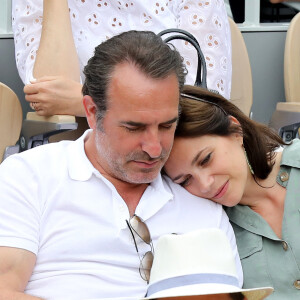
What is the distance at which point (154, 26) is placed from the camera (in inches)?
95.4

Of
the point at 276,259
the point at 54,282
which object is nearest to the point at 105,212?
the point at 54,282

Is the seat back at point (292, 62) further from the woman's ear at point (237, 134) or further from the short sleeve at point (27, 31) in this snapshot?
the woman's ear at point (237, 134)

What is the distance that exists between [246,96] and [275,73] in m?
0.54

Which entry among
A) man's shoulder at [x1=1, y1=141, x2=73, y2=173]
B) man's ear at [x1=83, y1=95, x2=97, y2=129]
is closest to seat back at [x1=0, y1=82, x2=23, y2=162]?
man's shoulder at [x1=1, y1=141, x2=73, y2=173]

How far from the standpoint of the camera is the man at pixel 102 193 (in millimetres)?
1584

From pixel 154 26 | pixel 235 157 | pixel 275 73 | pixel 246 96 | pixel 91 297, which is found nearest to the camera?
pixel 91 297

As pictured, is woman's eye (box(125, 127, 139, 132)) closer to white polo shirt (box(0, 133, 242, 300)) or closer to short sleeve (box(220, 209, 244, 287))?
white polo shirt (box(0, 133, 242, 300))

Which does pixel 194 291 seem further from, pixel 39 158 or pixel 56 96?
pixel 56 96

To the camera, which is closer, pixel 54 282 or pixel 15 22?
pixel 54 282

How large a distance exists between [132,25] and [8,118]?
0.51 m

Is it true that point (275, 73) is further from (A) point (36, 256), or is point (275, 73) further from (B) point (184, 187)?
(A) point (36, 256)

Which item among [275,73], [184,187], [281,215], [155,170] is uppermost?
[155,170]

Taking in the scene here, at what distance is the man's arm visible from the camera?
59.0 inches

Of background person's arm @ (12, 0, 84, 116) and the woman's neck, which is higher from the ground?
background person's arm @ (12, 0, 84, 116)
